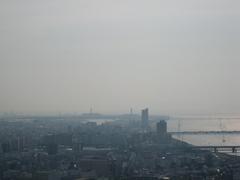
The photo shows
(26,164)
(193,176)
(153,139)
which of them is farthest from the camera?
(153,139)

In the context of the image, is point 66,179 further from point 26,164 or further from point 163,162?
point 163,162

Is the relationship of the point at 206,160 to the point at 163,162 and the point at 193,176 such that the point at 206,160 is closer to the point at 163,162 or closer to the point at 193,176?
the point at 163,162

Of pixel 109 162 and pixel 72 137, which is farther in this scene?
pixel 72 137

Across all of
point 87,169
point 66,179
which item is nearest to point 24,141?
point 87,169

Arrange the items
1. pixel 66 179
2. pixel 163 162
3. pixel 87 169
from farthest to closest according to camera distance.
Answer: pixel 163 162, pixel 87 169, pixel 66 179

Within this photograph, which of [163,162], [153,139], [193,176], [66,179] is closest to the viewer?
[66,179]

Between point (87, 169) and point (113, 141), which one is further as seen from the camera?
point (113, 141)

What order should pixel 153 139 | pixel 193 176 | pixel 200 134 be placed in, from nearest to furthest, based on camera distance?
pixel 193 176, pixel 153 139, pixel 200 134

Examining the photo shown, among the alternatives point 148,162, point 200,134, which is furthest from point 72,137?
point 200,134

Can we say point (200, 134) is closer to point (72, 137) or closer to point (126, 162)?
point (72, 137)
